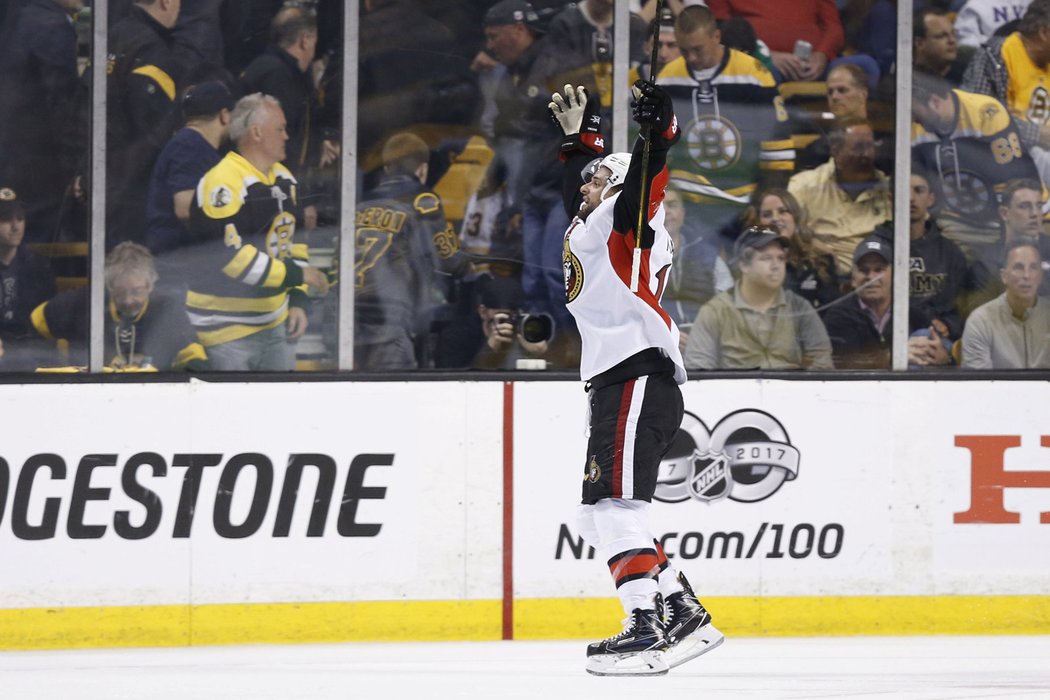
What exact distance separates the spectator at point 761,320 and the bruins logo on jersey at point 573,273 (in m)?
1.90

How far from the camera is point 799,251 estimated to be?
6512mm

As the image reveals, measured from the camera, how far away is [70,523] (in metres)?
5.79

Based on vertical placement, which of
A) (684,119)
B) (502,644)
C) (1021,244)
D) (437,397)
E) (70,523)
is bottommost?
(502,644)

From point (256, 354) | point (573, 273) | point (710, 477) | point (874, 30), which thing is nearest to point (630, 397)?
point (573, 273)

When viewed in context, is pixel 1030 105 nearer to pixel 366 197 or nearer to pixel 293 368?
pixel 366 197

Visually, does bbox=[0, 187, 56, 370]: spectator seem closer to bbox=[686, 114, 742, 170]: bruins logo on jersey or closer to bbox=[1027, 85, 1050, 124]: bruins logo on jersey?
bbox=[686, 114, 742, 170]: bruins logo on jersey

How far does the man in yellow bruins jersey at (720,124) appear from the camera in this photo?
6.48m

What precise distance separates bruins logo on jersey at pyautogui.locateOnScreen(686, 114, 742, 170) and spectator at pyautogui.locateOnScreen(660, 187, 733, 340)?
0.18m

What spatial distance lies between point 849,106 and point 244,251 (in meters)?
2.52

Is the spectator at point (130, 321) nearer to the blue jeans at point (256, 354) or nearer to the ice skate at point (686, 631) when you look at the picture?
the blue jeans at point (256, 354)

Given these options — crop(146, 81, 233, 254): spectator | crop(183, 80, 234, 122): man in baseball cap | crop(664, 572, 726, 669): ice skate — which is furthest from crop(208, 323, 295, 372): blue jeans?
crop(664, 572, 726, 669): ice skate

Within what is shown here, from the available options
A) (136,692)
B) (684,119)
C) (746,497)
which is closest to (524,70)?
(684,119)

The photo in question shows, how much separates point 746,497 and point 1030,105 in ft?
6.72

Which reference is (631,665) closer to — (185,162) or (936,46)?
(185,162)
